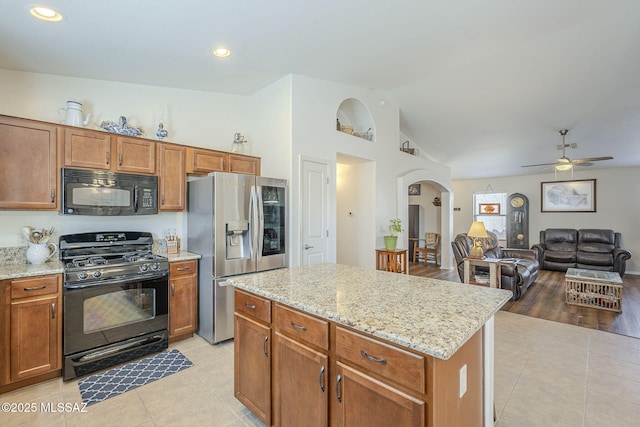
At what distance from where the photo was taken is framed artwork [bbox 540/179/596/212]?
782cm

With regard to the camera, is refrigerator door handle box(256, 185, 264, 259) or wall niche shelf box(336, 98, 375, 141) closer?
refrigerator door handle box(256, 185, 264, 259)

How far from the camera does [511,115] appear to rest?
5371 mm

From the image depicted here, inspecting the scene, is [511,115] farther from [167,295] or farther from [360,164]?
[167,295]

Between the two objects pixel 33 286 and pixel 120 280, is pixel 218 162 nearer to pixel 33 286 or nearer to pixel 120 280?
pixel 120 280

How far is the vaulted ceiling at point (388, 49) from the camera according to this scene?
2383 mm

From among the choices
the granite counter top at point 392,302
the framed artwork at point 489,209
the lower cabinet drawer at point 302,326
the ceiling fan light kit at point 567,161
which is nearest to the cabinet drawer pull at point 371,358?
the granite counter top at point 392,302

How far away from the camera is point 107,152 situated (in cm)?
293

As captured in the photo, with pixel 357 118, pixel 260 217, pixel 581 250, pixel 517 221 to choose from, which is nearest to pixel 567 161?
pixel 581 250

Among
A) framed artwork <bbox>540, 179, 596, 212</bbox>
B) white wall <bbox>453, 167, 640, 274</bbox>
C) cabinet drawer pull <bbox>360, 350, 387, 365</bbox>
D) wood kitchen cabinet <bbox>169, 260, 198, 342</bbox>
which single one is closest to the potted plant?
wood kitchen cabinet <bbox>169, 260, 198, 342</bbox>

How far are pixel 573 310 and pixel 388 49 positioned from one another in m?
4.43

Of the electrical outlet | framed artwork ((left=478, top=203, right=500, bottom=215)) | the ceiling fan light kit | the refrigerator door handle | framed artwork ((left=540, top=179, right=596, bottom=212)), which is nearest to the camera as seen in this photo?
the electrical outlet

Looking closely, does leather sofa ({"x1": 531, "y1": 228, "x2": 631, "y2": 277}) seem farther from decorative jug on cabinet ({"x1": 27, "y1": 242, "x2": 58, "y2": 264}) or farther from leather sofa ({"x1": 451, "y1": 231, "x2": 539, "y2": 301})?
decorative jug on cabinet ({"x1": 27, "y1": 242, "x2": 58, "y2": 264})

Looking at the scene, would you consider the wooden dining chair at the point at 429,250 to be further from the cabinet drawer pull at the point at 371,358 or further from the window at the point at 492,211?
the cabinet drawer pull at the point at 371,358

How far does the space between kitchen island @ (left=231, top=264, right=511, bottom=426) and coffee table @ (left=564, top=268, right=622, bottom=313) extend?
405cm
